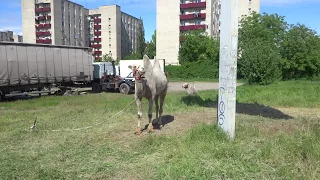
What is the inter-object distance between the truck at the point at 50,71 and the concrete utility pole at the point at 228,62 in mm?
14968

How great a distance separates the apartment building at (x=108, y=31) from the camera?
303ft

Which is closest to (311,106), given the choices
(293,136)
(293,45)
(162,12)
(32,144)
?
Answer: (293,136)

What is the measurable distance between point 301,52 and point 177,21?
1246 inches

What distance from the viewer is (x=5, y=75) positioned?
54.9ft

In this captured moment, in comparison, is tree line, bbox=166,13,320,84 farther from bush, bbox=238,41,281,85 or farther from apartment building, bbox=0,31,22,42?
apartment building, bbox=0,31,22,42

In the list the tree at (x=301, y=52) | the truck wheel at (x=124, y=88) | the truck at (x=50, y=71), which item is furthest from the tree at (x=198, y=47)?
the truck wheel at (x=124, y=88)

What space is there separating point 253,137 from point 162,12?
2469 inches

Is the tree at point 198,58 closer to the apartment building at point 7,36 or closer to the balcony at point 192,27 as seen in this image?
the balcony at point 192,27

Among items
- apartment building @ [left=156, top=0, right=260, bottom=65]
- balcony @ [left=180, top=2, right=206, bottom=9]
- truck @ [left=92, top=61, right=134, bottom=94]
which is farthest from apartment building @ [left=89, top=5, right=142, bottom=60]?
truck @ [left=92, top=61, right=134, bottom=94]

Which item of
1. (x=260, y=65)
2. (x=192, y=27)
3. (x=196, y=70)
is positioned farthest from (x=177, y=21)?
(x=260, y=65)

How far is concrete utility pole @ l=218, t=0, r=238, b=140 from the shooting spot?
630cm

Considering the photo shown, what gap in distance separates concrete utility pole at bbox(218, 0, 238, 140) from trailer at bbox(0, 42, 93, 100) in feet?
49.1

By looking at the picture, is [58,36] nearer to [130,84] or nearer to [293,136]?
[130,84]

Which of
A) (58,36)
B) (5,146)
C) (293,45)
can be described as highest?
(58,36)
